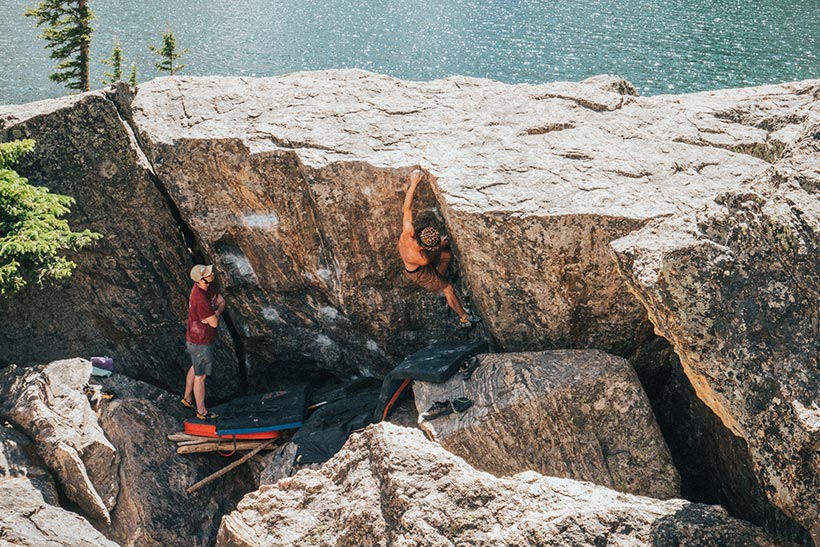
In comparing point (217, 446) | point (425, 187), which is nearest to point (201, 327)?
point (217, 446)

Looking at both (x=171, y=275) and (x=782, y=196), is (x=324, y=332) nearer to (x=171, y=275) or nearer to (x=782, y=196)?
(x=171, y=275)

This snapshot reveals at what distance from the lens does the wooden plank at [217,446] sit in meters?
11.9

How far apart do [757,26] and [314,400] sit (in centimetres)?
5441

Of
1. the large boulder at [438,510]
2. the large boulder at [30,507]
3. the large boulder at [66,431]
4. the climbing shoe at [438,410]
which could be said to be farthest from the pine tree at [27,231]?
the climbing shoe at [438,410]

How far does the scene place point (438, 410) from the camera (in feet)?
31.4

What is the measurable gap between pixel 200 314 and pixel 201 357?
0.80m

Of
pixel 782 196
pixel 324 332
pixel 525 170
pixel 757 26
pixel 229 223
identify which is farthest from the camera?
pixel 757 26

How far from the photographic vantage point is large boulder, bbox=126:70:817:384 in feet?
31.6

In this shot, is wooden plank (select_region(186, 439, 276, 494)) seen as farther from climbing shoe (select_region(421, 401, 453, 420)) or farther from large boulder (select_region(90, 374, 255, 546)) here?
climbing shoe (select_region(421, 401, 453, 420))

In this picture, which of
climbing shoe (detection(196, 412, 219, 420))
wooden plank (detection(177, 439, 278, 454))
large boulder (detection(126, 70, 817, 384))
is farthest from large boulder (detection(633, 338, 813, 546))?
climbing shoe (detection(196, 412, 219, 420))

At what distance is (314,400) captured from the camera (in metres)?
12.8

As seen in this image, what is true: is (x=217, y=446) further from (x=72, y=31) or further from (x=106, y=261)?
(x=72, y=31)

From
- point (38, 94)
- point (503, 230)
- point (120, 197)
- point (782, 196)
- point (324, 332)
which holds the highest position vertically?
point (782, 196)

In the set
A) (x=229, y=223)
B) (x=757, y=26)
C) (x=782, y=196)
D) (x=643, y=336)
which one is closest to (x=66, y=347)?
(x=229, y=223)
